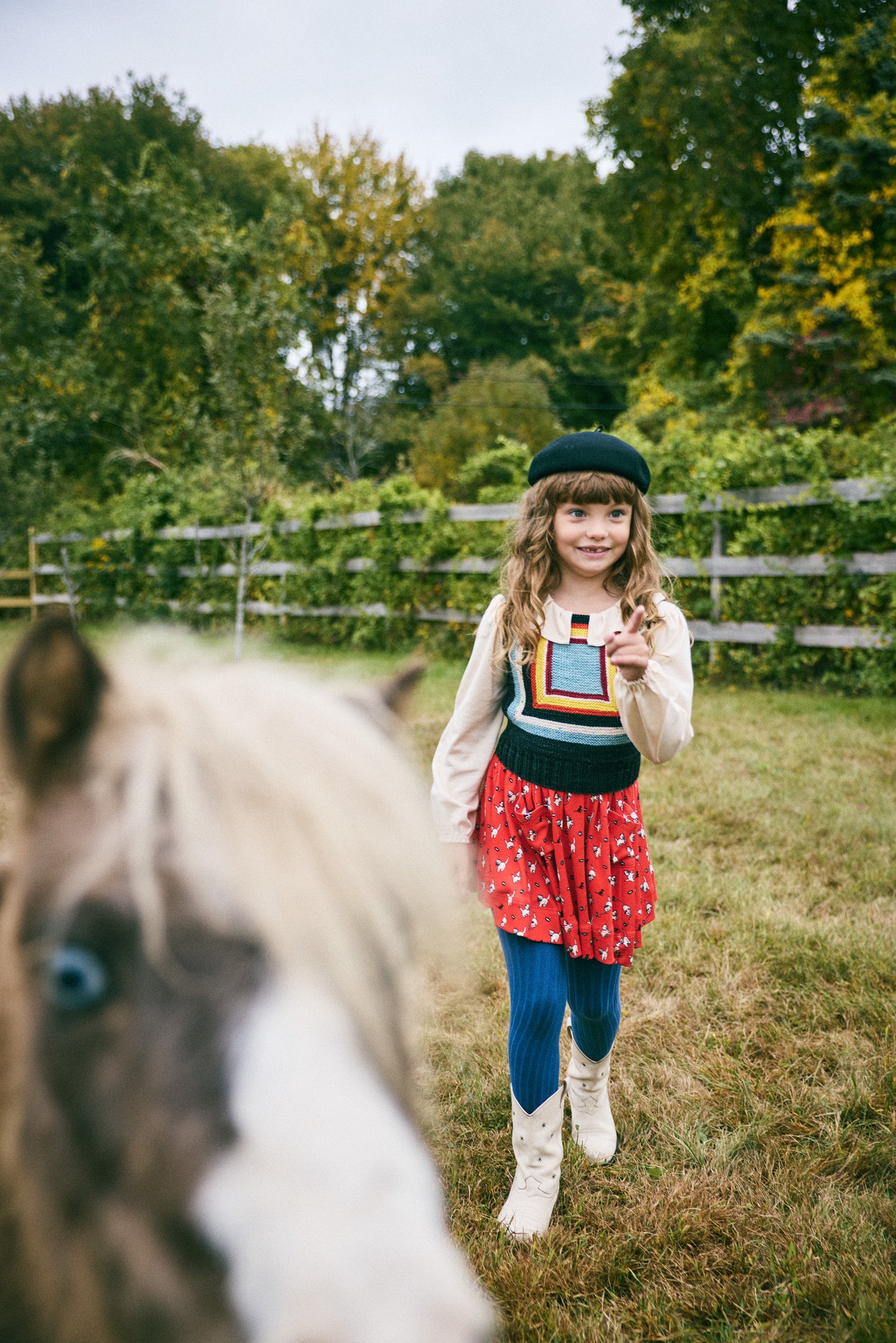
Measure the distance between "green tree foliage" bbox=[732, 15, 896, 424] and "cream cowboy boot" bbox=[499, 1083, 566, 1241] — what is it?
1269cm

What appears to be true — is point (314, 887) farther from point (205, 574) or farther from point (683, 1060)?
point (683, 1060)

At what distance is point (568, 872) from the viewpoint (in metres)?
2.06

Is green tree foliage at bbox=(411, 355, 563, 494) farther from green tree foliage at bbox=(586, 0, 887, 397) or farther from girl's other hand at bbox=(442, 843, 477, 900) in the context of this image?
girl's other hand at bbox=(442, 843, 477, 900)

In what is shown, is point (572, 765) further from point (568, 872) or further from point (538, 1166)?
point (538, 1166)

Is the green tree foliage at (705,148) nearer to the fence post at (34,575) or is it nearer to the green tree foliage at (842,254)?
the green tree foliage at (842,254)

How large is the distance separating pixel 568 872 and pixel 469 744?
0.45m

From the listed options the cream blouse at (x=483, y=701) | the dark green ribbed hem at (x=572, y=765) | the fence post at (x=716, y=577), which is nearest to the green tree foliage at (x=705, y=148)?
the fence post at (x=716, y=577)

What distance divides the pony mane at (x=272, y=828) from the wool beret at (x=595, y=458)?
5.39 feet

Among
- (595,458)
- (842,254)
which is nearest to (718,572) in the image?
(595,458)

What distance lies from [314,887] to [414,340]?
31.7 meters

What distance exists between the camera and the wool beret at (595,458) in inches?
82.8

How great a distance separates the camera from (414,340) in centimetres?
2955

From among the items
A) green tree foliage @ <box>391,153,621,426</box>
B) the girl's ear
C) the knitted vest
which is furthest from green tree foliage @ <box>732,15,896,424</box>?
the girl's ear

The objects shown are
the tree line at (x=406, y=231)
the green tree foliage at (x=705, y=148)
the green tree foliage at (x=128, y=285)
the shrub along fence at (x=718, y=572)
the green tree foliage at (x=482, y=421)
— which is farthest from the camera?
the green tree foliage at (x=482, y=421)
